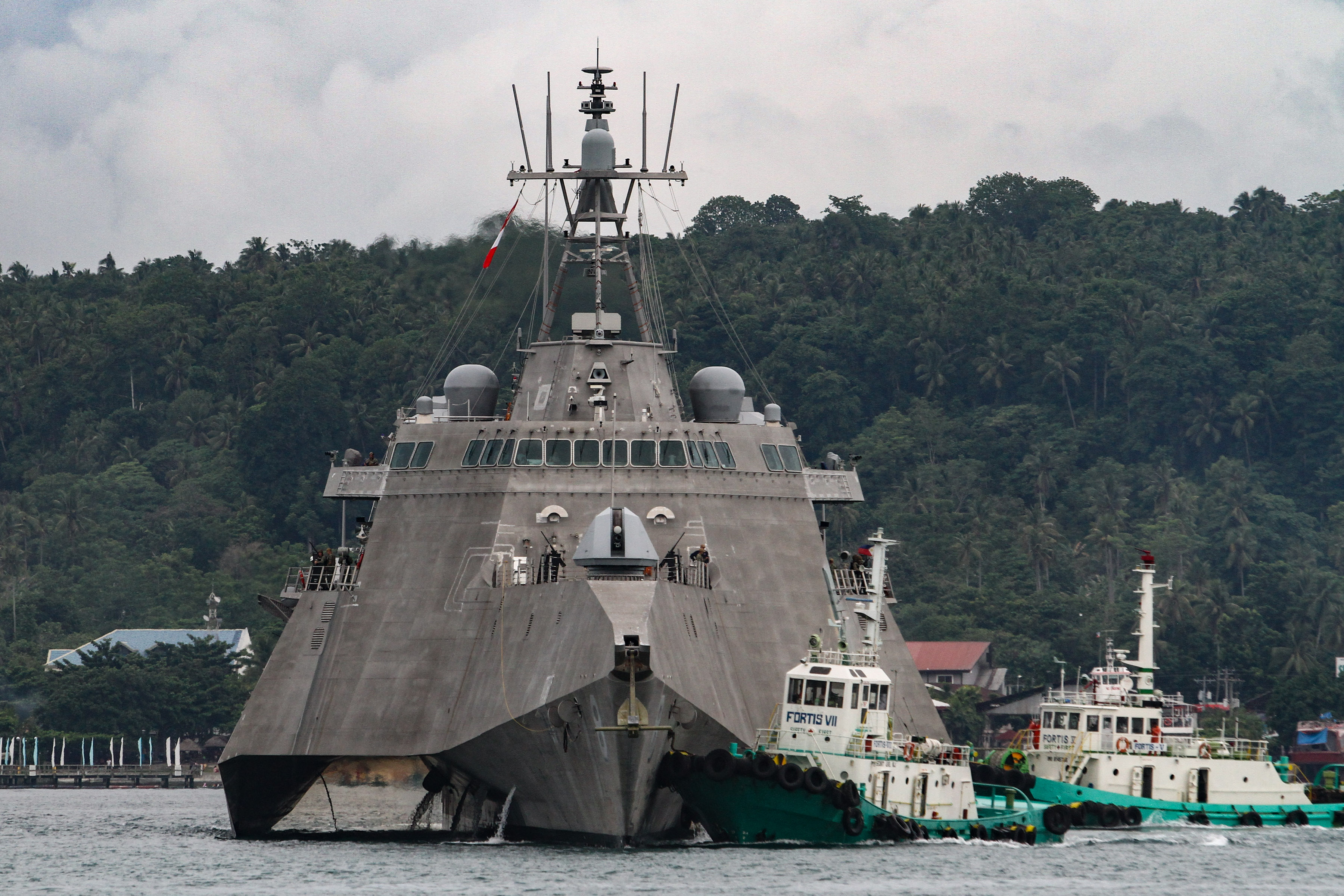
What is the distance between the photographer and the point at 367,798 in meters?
55.7

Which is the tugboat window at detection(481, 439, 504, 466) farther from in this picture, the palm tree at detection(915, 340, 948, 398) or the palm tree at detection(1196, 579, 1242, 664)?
the palm tree at detection(915, 340, 948, 398)

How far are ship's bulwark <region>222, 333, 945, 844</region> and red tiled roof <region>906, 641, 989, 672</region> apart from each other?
69447 millimetres

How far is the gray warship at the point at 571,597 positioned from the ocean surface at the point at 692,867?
1.49m

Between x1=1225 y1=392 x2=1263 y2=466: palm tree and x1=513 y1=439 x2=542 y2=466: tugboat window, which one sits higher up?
x1=1225 y1=392 x2=1263 y2=466: palm tree

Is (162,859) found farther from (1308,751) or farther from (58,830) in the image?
(1308,751)

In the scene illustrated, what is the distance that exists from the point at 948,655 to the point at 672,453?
76.2 m

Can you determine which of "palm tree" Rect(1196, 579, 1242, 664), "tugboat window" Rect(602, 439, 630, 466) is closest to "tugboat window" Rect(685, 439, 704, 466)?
"tugboat window" Rect(602, 439, 630, 466)

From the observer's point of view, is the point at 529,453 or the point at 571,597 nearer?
the point at 571,597

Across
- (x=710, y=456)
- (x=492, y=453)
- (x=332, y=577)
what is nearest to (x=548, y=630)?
(x=492, y=453)

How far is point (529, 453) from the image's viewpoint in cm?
5459

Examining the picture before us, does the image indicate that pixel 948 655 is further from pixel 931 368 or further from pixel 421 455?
pixel 421 455

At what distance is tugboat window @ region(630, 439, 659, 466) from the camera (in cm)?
5466

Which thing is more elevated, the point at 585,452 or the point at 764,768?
the point at 585,452

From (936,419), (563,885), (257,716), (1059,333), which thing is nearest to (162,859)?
(257,716)
